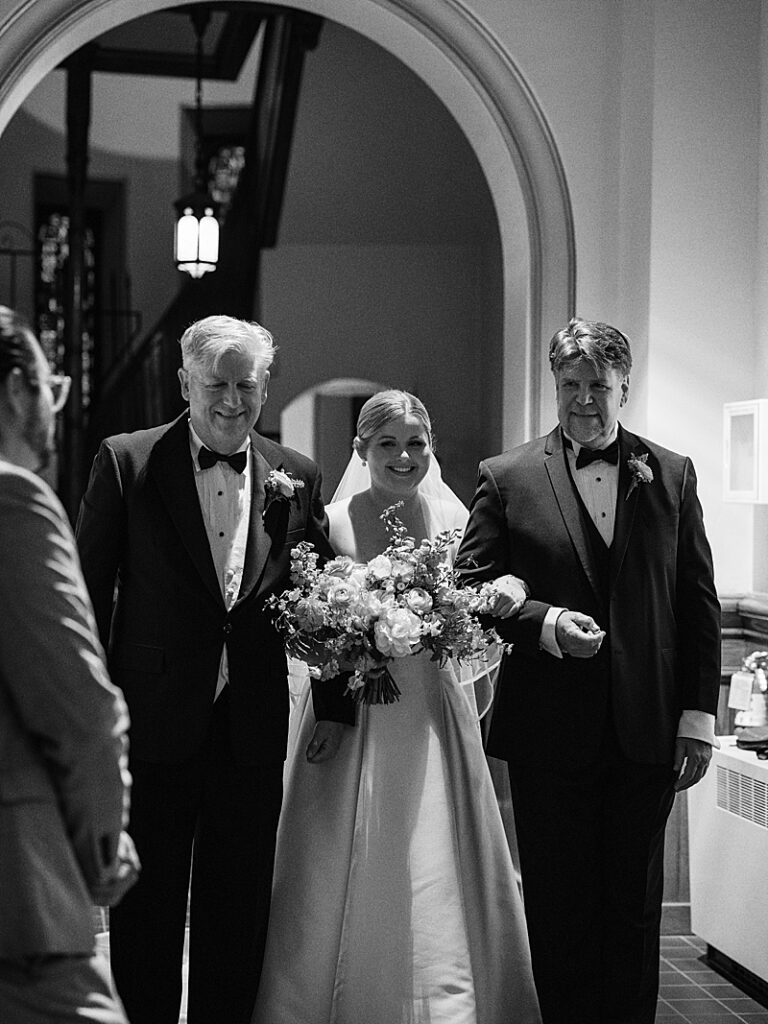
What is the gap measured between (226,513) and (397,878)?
118cm

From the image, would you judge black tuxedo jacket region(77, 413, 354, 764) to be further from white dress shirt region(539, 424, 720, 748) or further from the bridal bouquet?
white dress shirt region(539, 424, 720, 748)

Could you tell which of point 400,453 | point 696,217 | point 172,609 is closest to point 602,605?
point 400,453

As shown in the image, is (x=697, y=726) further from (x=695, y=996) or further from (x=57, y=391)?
(x=57, y=391)

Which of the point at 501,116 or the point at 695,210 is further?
the point at 501,116

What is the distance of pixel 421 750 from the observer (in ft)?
13.3

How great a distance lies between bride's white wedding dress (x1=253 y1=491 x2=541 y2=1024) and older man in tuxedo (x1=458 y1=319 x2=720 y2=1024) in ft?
1.01

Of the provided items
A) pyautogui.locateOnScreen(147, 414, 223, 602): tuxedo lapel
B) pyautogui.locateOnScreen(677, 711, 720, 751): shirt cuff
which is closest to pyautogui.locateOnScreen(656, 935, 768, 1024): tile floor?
pyautogui.locateOnScreen(677, 711, 720, 751): shirt cuff

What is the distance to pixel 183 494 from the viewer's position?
360 cm

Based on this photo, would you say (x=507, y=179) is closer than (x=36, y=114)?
Yes

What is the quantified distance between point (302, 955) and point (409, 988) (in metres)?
0.32

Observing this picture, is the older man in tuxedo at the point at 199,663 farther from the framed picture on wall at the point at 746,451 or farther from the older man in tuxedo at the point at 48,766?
the framed picture on wall at the point at 746,451

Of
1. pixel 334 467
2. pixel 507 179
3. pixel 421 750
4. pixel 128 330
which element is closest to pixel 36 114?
pixel 128 330

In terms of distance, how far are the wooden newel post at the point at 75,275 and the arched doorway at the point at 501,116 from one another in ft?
15.6

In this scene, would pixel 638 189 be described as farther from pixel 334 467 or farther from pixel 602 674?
pixel 334 467
